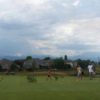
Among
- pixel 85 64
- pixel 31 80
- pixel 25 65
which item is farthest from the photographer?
pixel 25 65

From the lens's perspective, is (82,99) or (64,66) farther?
(64,66)

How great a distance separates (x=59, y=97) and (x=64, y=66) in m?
83.2

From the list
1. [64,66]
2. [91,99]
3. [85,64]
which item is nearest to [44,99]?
[91,99]

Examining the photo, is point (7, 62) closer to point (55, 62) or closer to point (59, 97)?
point (55, 62)

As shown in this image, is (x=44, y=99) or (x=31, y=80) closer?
(x=44, y=99)

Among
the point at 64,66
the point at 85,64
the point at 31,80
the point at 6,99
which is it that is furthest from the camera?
the point at 64,66

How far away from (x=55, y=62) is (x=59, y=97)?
84285mm

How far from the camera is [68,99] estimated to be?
438 inches

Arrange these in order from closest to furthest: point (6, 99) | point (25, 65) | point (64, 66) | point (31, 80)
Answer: point (6, 99), point (31, 80), point (64, 66), point (25, 65)

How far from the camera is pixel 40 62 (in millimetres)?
112375

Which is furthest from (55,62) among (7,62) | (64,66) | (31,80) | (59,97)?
(59,97)

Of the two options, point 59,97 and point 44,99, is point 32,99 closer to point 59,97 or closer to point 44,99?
point 44,99

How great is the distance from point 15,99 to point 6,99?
1.49 ft

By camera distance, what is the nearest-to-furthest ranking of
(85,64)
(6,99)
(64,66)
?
1. (6,99)
2. (85,64)
3. (64,66)
